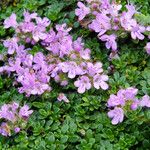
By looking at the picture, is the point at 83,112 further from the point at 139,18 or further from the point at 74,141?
the point at 139,18

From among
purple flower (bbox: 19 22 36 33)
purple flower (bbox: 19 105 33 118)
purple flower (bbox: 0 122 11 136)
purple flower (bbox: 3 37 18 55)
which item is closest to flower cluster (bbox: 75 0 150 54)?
purple flower (bbox: 19 22 36 33)

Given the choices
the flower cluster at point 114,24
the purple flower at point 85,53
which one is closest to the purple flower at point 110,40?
the flower cluster at point 114,24

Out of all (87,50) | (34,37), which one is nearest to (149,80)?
(87,50)

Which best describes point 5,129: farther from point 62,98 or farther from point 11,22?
point 11,22

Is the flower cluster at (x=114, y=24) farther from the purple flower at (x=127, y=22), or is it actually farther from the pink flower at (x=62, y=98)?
the pink flower at (x=62, y=98)

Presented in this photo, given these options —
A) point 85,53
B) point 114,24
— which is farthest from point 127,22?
point 85,53

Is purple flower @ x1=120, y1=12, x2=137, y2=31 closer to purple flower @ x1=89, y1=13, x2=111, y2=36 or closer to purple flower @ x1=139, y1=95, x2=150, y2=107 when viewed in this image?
purple flower @ x1=89, y1=13, x2=111, y2=36
